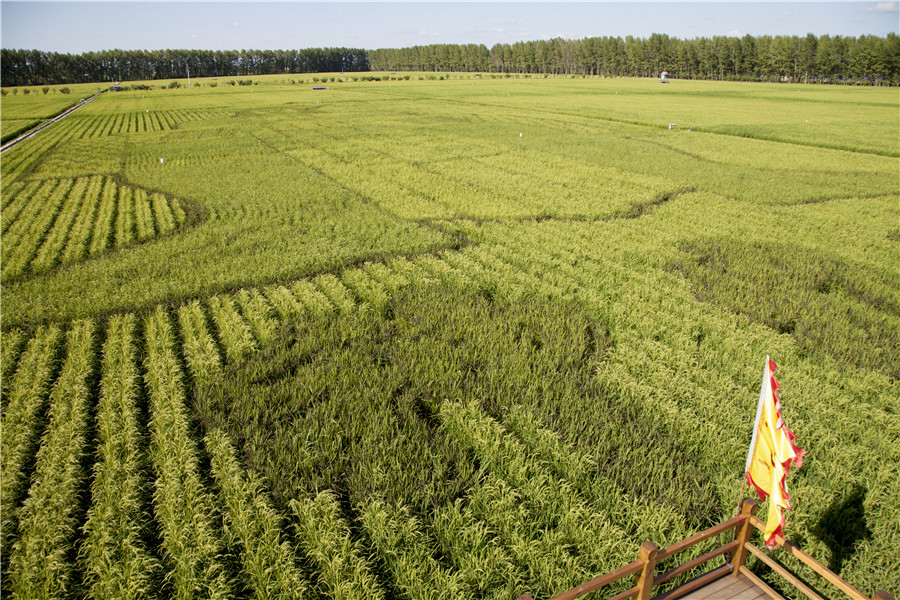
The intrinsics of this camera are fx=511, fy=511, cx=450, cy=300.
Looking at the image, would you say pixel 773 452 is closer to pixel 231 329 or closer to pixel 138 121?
pixel 231 329

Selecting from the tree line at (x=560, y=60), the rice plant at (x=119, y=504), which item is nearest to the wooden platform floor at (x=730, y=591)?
the rice plant at (x=119, y=504)

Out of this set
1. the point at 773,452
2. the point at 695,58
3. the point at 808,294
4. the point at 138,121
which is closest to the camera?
the point at 773,452

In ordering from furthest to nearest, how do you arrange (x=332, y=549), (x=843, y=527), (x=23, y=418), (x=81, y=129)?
1. (x=81, y=129)
2. (x=23, y=418)
3. (x=843, y=527)
4. (x=332, y=549)

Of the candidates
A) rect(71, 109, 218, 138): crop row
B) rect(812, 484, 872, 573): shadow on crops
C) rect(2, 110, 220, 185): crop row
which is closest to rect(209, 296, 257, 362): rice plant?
rect(812, 484, 872, 573): shadow on crops

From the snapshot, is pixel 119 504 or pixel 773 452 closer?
pixel 773 452

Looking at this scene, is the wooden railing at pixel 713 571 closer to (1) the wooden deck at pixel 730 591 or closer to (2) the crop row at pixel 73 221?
(1) the wooden deck at pixel 730 591

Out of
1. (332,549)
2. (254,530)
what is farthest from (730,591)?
(254,530)

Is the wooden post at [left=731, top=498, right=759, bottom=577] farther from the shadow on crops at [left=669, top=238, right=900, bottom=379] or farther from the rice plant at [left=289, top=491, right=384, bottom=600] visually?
the shadow on crops at [left=669, top=238, right=900, bottom=379]
